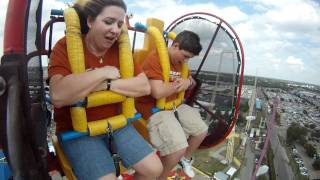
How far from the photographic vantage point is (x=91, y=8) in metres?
2.32

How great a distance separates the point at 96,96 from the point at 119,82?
0.71 feet

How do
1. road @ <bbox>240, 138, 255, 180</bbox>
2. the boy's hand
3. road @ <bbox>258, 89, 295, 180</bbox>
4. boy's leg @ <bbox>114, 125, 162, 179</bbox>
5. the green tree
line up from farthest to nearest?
the green tree
road @ <bbox>258, 89, 295, 180</bbox>
road @ <bbox>240, 138, 255, 180</bbox>
the boy's hand
boy's leg @ <bbox>114, 125, 162, 179</bbox>

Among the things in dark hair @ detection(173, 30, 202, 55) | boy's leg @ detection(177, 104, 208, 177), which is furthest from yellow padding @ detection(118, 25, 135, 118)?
boy's leg @ detection(177, 104, 208, 177)

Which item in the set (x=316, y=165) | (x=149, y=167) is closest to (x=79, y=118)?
(x=149, y=167)

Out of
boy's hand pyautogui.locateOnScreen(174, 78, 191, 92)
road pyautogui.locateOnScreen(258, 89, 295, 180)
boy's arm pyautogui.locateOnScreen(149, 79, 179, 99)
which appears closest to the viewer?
boy's arm pyautogui.locateOnScreen(149, 79, 179, 99)

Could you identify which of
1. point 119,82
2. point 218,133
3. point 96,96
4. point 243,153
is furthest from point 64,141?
point 243,153

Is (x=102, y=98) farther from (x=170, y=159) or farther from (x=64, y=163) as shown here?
(x=170, y=159)

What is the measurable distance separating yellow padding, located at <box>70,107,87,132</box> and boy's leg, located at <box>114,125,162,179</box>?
320mm

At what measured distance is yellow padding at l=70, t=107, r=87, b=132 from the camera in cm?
227

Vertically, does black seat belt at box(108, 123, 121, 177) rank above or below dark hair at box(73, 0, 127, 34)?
below

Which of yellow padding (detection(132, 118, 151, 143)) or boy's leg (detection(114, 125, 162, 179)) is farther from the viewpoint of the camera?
yellow padding (detection(132, 118, 151, 143))

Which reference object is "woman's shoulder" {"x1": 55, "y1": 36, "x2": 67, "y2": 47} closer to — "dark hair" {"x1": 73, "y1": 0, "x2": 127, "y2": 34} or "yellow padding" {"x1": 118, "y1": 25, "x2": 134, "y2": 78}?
"dark hair" {"x1": 73, "y1": 0, "x2": 127, "y2": 34}

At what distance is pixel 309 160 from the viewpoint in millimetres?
50688

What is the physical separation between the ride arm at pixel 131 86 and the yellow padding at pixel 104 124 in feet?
0.66
